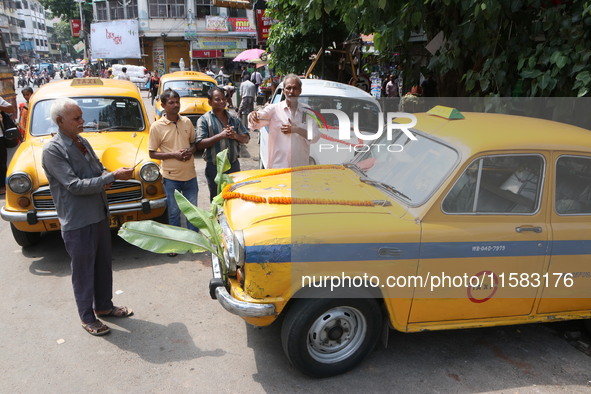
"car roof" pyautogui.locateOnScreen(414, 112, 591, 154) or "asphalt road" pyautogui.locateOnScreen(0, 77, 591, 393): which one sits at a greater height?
"car roof" pyautogui.locateOnScreen(414, 112, 591, 154)

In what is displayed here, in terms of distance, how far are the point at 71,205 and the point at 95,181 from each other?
282 millimetres

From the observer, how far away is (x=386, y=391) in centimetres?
315

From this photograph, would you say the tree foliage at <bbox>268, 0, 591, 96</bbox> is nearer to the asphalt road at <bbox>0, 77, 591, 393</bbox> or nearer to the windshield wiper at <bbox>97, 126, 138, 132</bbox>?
the asphalt road at <bbox>0, 77, 591, 393</bbox>

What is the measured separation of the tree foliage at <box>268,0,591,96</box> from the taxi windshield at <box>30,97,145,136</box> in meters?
2.86

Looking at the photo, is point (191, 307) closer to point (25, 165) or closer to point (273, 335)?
point (273, 335)

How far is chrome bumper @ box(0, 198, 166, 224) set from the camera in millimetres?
4723

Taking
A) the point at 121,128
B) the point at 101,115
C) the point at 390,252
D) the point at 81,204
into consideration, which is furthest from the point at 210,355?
the point at 101,115

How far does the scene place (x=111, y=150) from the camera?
5.39 metres

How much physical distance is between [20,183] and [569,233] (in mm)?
5078

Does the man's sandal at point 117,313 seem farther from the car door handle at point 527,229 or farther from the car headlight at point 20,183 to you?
the car door handle at point 527,229

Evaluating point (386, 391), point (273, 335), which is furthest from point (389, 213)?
point (273, 335)

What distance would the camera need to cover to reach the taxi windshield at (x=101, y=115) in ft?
19.5

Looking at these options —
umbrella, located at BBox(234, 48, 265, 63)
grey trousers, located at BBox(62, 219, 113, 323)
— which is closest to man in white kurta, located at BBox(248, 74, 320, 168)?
grey trousers, located at BBox(62, 219, 113, 323)

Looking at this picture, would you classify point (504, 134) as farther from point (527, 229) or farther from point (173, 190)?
point (173, 190)
